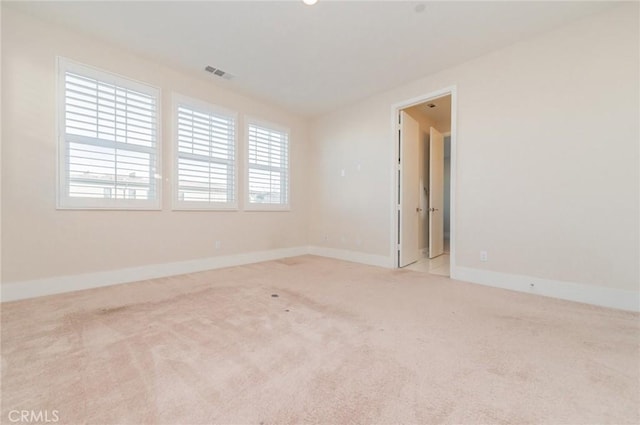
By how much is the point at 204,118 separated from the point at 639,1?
4876mm

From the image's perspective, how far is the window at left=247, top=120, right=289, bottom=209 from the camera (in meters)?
4.41

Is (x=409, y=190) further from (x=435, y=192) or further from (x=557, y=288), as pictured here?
(x=557, y=288)

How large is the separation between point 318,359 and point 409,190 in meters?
3.35

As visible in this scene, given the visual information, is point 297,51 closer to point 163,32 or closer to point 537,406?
point 163,32

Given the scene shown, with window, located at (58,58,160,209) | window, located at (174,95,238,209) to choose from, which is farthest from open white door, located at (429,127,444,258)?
window, located at (58,58,160,209)

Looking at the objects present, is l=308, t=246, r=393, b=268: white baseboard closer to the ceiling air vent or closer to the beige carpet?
the beige carpet

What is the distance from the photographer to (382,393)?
4.00 ft

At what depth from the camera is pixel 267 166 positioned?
4645mm

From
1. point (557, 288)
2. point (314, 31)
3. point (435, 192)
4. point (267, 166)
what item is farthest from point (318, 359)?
point (435, 192)

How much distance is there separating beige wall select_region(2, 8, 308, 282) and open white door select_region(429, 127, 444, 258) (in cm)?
392

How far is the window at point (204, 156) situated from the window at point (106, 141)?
0.31 m

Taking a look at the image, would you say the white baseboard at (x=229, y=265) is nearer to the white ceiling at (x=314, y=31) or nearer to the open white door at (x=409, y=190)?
the open white door at (x=409, y=190)

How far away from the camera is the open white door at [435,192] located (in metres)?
4.71

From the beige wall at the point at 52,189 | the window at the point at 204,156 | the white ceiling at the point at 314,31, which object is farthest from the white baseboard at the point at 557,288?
the beige wall at the point at 52,189
